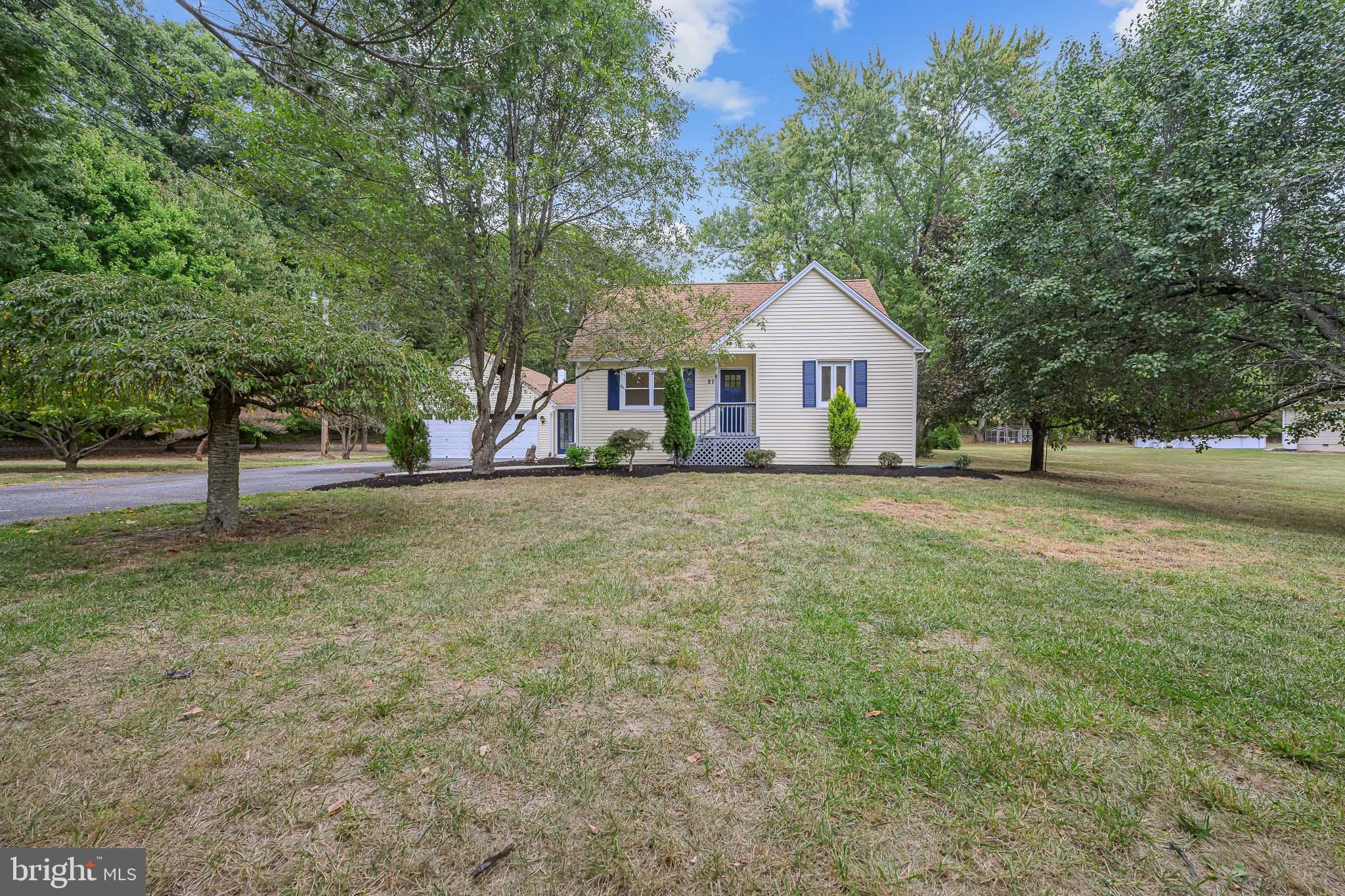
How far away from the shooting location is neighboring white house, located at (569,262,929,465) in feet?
47.9

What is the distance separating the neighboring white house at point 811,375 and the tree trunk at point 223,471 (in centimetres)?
894

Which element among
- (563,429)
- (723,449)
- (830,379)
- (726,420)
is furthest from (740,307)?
(563,429)

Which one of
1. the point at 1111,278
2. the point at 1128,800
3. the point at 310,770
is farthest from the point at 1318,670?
the point at 1111,278

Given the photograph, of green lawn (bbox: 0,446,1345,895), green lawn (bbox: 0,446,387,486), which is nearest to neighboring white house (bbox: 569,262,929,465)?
green lawn (bbox: 0,446,1345,895)

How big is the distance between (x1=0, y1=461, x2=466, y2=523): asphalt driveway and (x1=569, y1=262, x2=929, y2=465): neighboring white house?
7.50 metres

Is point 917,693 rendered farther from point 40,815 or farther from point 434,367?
point 434,367

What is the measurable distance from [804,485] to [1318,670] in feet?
25.5

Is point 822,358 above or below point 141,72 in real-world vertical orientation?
below

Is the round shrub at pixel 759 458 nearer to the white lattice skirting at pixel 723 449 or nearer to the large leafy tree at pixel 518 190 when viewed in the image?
the white lattice skirting at pixel 723 449

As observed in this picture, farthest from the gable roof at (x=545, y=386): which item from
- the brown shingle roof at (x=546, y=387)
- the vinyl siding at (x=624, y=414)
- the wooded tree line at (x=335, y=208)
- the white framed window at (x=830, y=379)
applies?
the white framed window at (x=830, y=379)

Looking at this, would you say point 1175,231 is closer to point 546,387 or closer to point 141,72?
point 141,72

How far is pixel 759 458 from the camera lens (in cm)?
1393

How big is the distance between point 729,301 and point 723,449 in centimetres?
452

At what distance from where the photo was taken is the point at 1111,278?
895cm
